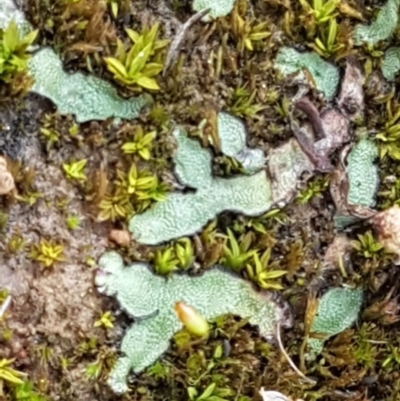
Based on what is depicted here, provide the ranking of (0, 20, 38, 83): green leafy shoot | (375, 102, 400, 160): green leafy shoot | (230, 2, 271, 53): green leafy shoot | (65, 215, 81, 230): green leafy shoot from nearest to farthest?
(0, 20, 38, 83): green leafy shoot
(65, 215, 81, 230): green leafy shoot
(230, 2, 271, 53): green leafy shoot
(375, 102, 400, 160): green leafy shoot

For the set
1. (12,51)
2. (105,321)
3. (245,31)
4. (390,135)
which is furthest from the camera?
(390,135)

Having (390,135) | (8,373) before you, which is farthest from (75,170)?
(390,135)

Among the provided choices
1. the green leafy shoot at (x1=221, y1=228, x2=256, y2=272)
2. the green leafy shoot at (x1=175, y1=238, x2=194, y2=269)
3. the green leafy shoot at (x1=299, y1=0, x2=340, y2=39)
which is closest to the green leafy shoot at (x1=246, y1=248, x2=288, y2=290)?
the green leafy shoot at (x1=221, y1=228, x2=256, y2=272)

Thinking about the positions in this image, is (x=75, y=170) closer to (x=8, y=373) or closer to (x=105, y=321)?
(x=105, y=321)

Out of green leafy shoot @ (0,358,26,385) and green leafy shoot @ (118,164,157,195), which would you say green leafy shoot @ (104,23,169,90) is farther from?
green leafy shoot @ (0,358,26,385)

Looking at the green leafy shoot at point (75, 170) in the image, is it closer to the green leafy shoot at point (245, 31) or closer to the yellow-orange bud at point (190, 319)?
the yellow-orange bud at point (190, 319)

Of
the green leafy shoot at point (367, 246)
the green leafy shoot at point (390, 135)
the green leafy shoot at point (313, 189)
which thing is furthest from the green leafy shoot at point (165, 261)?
the green leafy shoot at point (390, 135)
